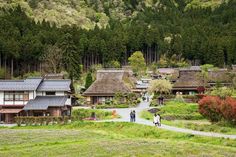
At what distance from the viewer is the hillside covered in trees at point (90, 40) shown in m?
83.4

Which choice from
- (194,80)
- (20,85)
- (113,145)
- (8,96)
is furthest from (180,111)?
(113,145)

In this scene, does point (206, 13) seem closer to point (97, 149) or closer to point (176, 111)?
point (176, 111)

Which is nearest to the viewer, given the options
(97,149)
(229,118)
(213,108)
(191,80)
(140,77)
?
(97,149)

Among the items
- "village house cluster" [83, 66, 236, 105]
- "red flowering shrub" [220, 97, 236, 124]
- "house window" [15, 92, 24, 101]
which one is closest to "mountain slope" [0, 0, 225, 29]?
"village house cluster" [83, 66, 236, 105]

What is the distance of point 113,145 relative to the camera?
26.4 m

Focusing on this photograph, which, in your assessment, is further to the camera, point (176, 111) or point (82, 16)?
point (82, 16)

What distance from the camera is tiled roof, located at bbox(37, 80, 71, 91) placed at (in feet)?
177

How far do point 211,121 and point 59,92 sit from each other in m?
20.0

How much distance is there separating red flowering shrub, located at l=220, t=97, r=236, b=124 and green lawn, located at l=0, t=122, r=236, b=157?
8.37 metres

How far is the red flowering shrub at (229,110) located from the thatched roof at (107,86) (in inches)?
945

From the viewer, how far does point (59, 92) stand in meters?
54.1

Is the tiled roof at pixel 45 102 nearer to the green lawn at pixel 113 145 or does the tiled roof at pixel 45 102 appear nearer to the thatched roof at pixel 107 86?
the thatched roof at pixel 107 86

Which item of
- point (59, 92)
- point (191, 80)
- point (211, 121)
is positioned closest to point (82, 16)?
point (191, 80)

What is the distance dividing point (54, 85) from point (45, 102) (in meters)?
3.63
